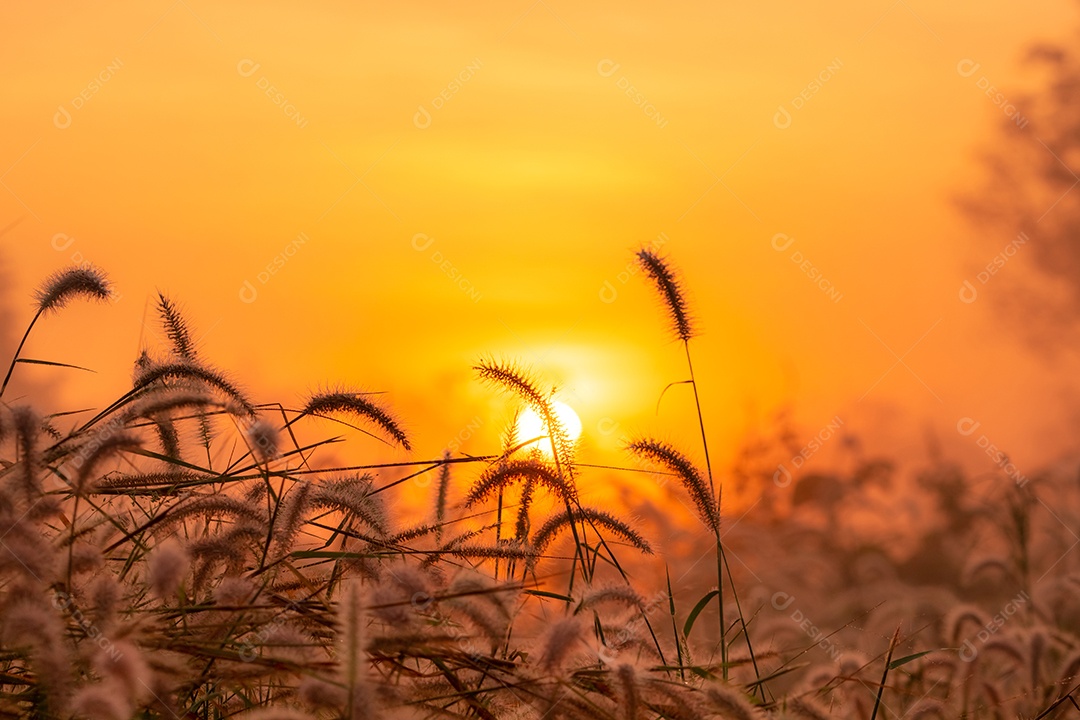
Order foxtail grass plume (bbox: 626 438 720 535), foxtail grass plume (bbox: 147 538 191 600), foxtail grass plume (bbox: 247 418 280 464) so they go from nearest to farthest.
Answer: foxtail grass plume (bbox: 147 538 191 600)
foxtail grass plume (bbox: 247 418 280 464)
foxtail grass plume (bbox: 626 438 720 535)

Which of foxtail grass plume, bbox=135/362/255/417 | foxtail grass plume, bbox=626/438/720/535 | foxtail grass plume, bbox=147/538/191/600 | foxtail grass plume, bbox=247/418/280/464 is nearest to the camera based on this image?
foxtail grass plume, bbox=147/538/191/600

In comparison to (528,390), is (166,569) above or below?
below

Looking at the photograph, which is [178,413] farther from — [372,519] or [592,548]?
[592,548]

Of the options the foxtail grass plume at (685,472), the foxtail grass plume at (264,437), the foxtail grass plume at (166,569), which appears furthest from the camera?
the foxtail grass plume at (685,472)

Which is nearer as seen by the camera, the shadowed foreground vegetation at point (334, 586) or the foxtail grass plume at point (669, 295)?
the shadowed foreground vegetation at point (334, 586)

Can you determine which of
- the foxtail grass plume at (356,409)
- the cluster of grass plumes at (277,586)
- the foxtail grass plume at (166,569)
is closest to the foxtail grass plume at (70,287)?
the cluster of grass plumes at (277,586)

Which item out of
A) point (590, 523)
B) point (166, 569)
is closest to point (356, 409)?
point (590, 523)

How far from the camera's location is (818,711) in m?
2.17

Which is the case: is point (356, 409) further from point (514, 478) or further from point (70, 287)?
point (70, 287)

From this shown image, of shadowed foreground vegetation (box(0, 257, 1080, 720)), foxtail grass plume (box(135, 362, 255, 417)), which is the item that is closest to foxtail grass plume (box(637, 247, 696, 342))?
shadowed foreground vegetation (box(0, 257, 1080, 720))

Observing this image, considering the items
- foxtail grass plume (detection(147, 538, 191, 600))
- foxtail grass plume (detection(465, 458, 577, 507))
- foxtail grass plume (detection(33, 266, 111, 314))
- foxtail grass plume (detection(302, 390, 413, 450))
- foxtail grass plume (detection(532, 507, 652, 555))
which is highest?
foxtail grass plume (detection(33, 266, 111, 314))

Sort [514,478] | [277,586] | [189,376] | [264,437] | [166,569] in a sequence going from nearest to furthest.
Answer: [166,569]
[264,437]
[277,586]
[189,376]
[514,478]

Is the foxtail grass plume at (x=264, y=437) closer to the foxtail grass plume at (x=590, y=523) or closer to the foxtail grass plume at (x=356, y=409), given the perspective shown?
the foxtail grass plume at (x=356, y=409)

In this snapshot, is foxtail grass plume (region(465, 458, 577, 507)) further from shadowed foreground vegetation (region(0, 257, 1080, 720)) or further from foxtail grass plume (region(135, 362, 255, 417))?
foxtail grass plume (region(135, 362, 255, 417))
